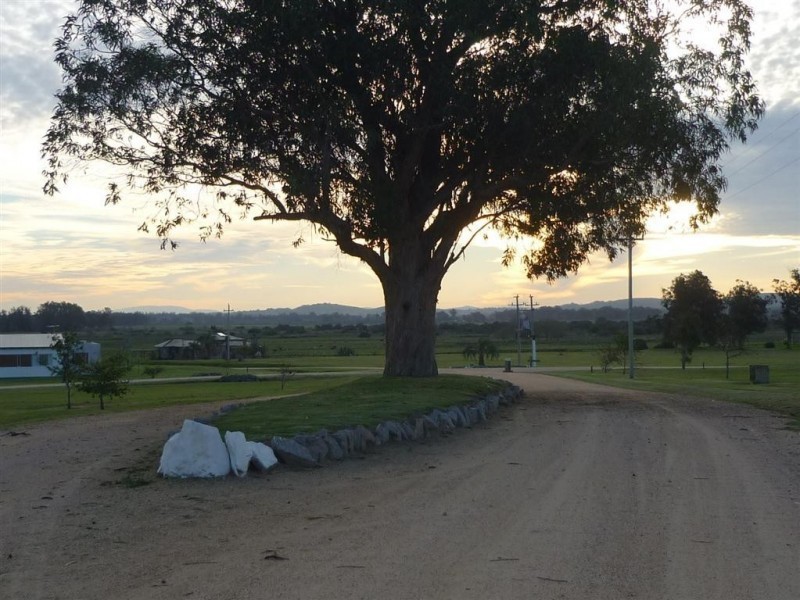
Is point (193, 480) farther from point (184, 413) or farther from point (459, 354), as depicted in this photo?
point (459, 354)

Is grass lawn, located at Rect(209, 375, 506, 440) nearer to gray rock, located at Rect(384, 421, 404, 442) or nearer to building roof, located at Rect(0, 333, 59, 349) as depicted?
gray rock, located at Rect(384, 421, 404, 442)

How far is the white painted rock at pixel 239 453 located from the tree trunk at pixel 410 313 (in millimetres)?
13686

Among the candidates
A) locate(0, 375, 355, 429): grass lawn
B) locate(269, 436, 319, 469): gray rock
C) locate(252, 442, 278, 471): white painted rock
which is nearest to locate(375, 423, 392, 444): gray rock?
locate(269, 436, 319, 469): gray rock

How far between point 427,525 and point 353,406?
7.88 m

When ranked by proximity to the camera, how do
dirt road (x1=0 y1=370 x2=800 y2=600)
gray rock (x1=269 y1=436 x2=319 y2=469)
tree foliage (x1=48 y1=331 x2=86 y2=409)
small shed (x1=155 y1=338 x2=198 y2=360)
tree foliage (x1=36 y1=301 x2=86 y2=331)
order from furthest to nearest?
tree foliage (x1=36 y1=301 x2=86 y2=331) < small shed (x1=155 y1=338 x2=198 y2=360) < tree foliage (x1=48 y1=331 x2=86 y2=409) < gray rock (x1=269 y1=436 x2=319 y2=469) < dirt road (x1=0 y1=370 x2=800 y2=600)

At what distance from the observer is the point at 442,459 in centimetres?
1309

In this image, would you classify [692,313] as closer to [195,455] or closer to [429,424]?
[429,424]

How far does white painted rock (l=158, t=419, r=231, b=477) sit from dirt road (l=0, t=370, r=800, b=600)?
0.35m

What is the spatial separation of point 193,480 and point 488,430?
7.14m

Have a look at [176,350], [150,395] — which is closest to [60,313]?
[176,350]

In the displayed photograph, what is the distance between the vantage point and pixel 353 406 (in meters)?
16.5

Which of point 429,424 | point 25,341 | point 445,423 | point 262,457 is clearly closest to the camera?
point 262,457

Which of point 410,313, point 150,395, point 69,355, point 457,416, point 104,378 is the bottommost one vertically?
point 150,395

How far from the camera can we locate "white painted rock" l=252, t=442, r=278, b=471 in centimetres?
1147
